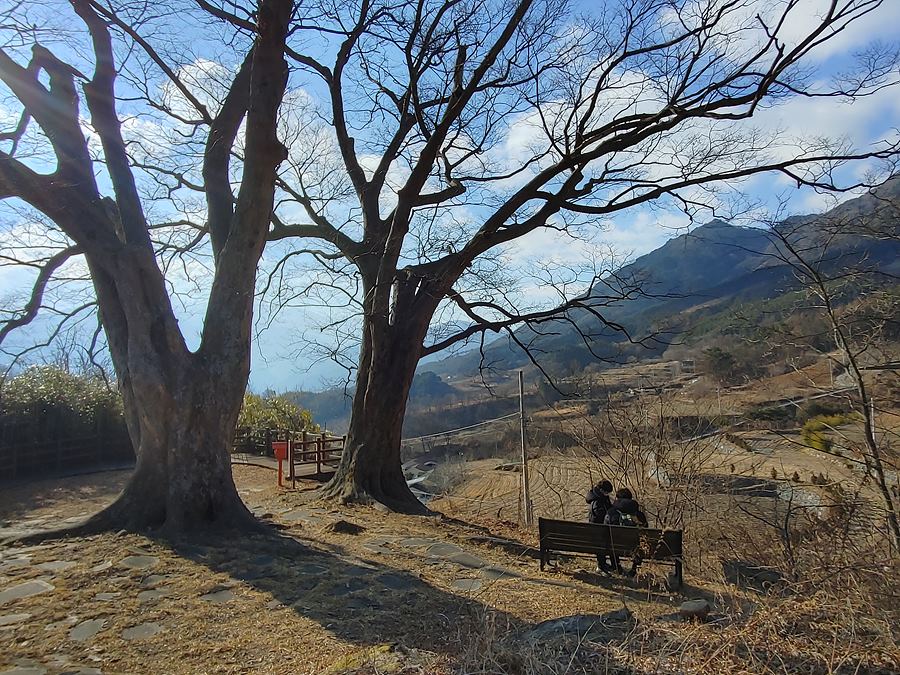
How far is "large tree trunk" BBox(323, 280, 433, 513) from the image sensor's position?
10.3 meters

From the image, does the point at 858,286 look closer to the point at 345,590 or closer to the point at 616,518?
the point at 616,518

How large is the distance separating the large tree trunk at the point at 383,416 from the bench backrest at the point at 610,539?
340cm

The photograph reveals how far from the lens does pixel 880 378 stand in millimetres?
6387

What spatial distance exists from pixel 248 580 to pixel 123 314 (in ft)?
14.1

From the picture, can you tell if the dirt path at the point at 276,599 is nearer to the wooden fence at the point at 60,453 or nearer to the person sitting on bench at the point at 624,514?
the person sitting on bench at the point at 624,514

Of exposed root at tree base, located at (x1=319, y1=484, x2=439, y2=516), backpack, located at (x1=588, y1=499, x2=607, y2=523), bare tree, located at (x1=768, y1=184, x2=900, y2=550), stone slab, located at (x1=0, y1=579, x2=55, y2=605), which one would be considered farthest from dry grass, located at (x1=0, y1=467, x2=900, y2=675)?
bare tree, located at (x1=768, y1=184, x2=900, y2=550)

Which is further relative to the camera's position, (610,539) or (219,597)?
(610,539)

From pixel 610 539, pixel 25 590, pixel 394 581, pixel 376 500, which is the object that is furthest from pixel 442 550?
pixel 25 590

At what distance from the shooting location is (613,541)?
704 centimetres

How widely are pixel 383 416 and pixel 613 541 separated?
15.3 ft

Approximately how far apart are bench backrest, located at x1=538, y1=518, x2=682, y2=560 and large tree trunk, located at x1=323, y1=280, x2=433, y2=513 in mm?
3396

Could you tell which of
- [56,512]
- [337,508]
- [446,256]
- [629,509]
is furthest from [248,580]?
[56,512]

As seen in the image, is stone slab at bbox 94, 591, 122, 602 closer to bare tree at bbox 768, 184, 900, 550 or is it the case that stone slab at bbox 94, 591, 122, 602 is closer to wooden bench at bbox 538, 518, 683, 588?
wooden bench at bbox 538, 518, 683, 588

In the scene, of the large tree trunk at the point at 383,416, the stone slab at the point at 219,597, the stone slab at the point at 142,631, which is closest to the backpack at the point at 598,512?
the large tree trunk at the point at 383,416
